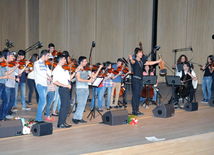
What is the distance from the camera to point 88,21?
16.6 meters

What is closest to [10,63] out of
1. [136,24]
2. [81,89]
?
[81,89]

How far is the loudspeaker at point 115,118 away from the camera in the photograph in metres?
5.72

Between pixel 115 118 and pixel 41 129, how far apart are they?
5.68 ft

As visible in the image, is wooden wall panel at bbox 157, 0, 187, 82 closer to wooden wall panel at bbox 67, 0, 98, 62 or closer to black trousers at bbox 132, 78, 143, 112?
wooden wall panel at bbox 67, 0, 98, 62

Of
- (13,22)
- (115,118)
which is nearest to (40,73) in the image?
(115,118)

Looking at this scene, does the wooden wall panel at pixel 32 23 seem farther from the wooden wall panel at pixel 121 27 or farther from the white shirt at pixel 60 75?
the white shirt at pixel 60 75

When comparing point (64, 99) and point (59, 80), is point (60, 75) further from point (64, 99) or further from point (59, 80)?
point (64, 99)

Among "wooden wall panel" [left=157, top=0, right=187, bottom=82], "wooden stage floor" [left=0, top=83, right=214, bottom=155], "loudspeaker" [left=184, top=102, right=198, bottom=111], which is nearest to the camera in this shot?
"wooden stage floor" [left=0, top=83, right=214, bottom=155]

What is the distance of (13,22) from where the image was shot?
690 inches

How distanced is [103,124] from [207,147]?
224 cm

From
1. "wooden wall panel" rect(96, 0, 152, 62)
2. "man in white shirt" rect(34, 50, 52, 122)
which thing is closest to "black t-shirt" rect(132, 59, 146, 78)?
"man in white shirt" rect(34, 50, 52, 122)

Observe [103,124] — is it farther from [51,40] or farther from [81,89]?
[51,40]

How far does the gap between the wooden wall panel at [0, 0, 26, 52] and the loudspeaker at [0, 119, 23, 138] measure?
13.5 metres

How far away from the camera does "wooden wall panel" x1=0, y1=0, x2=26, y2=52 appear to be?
17.2m
